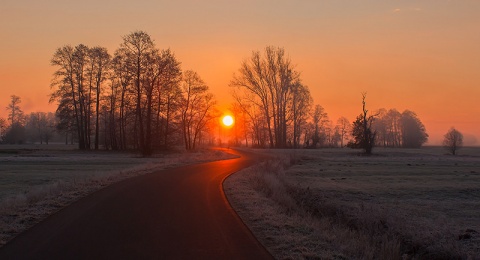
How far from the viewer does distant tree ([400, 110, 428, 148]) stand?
124438 mm

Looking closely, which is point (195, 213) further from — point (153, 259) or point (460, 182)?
point (460, 182)

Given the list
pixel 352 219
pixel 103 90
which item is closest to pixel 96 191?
pixel 352 219

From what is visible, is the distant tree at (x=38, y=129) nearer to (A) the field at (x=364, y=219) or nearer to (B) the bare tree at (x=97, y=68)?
(B) the bare tree at (x=97, y=68)

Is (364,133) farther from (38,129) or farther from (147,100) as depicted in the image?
(38,129)

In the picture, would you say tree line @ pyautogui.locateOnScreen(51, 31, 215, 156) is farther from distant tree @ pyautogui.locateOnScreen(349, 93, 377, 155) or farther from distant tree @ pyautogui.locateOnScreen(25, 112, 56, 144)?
distant tree @ pyautogui.locateOnScreen(25, 112, 56, 144)

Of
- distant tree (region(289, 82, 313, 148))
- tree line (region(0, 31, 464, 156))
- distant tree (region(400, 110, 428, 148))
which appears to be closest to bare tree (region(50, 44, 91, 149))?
tree line (region(0, 31, 464, 156))

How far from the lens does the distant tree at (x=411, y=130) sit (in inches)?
4899

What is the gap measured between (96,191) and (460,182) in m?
21.7

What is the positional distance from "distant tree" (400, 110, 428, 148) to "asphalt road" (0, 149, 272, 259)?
389 ft

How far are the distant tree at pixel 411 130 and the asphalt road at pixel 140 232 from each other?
118601 millimetres

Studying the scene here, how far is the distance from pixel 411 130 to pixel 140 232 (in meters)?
133

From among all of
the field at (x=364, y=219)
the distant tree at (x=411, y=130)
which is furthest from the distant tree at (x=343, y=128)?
the field at (x=364, y=219)

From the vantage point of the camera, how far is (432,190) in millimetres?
22500

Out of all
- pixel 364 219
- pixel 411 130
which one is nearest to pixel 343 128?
pixel 411 130
